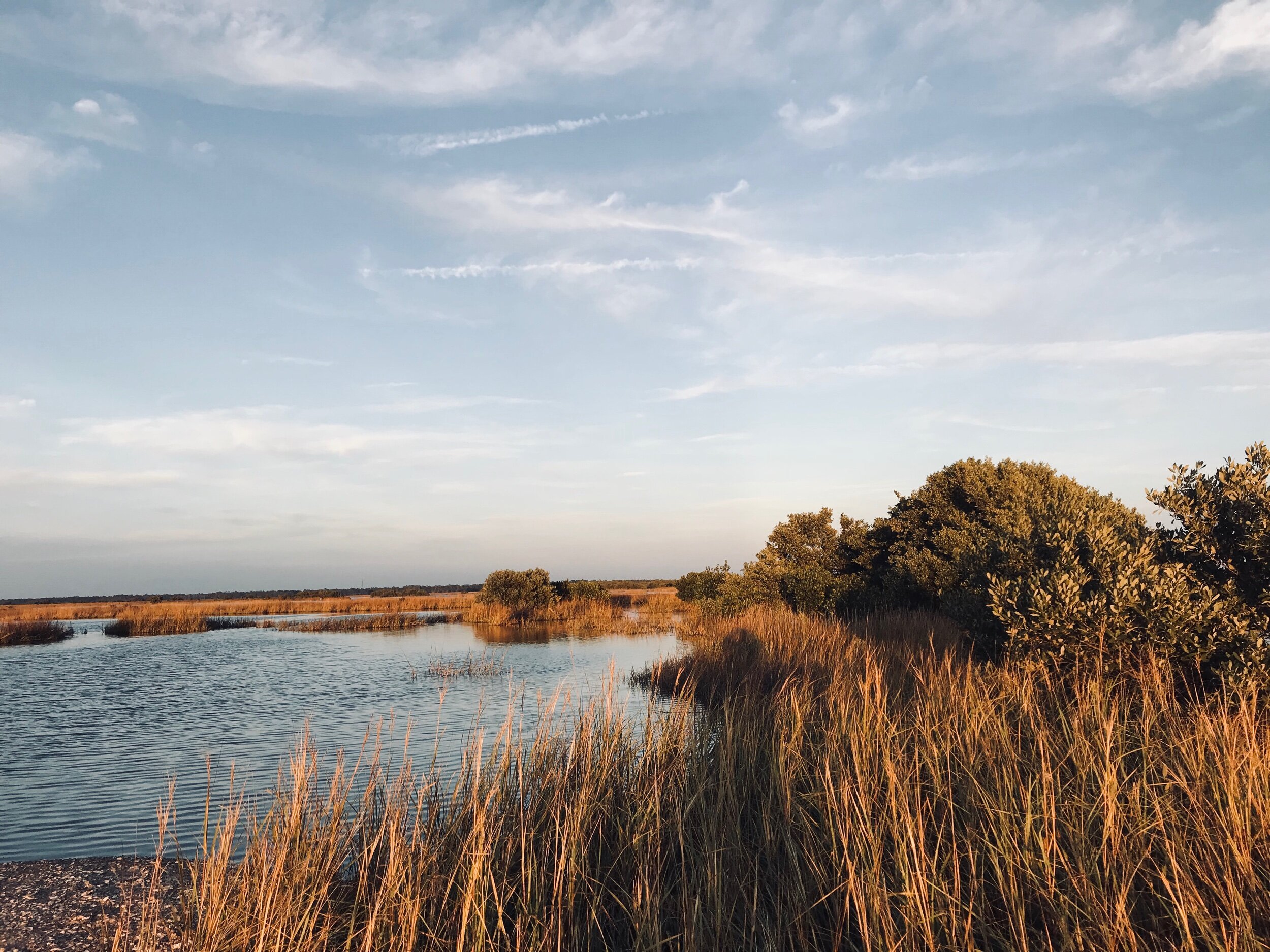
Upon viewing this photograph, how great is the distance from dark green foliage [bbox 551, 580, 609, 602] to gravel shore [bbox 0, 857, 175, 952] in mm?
36358

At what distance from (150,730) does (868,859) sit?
13.2 metres

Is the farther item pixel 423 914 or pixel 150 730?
pixel 150 730

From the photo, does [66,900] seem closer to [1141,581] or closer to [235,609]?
[1141,581]

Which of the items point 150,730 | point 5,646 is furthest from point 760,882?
point 5,646

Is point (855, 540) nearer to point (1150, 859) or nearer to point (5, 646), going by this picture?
point (1150, 859)

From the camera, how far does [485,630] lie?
3547cm

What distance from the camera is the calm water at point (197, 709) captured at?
8594 mm

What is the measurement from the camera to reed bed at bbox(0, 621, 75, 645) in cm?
3094

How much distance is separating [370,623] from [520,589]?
289 inches

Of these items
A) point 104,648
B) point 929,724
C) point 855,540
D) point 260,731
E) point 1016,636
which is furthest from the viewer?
point 104,648

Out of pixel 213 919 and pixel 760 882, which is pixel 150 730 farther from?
pixel 760 882

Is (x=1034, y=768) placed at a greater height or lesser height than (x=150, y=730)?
greater

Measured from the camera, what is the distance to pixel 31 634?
1233 inches

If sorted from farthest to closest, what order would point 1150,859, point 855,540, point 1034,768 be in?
point 855,540 → point 1034,768 → point 1150,859
